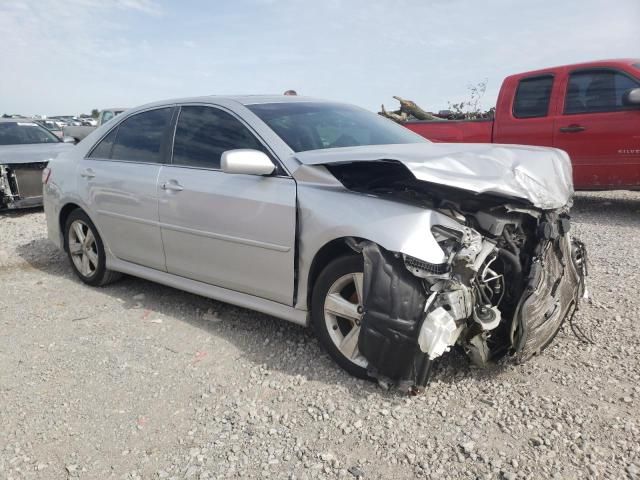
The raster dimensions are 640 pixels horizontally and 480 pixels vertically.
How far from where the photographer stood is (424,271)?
258cm

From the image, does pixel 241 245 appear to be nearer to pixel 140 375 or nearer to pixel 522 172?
pixel 140 375

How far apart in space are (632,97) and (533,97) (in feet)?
4.34

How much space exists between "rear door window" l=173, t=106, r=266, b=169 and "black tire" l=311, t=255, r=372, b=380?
97 cm

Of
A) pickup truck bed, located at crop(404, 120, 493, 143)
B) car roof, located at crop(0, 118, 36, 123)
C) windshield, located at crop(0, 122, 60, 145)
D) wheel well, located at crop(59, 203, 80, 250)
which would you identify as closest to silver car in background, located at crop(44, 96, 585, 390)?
wheel well, located at crop(59, 203, 80, 250)

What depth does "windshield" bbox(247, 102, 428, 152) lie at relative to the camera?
3.44 metres

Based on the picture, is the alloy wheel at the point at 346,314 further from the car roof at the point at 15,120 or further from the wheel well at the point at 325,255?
the car roof at the point at 15,120

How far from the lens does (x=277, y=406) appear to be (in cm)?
275

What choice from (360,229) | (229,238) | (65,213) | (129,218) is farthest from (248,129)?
(65,213)

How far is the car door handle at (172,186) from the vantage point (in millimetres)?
3702

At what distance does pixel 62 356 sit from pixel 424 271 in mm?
2443

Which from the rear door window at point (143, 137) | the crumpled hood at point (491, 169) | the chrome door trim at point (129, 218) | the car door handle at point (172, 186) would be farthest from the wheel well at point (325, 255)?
the rear door window at point (143, 137)

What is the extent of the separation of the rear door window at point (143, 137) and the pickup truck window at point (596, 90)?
17.5ft

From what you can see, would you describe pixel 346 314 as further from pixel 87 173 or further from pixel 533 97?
pixel 533 97

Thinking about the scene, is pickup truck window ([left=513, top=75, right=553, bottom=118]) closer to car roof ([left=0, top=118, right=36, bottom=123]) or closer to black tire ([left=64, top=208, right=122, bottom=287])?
black tire ([left=64, top=208, right=122, bottom=287])
